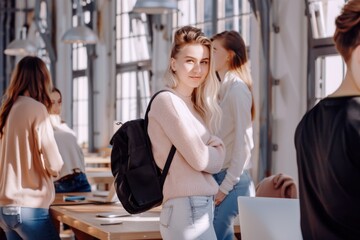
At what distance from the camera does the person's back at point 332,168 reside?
2.21 meters

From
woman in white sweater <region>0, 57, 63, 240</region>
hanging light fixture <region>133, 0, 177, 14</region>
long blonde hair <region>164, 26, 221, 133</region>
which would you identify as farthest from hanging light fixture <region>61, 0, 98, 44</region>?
long blonde hair <region>164, 26, 221, 133</region>

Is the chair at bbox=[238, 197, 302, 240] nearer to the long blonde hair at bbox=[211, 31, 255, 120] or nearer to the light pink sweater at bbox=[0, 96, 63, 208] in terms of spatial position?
the long blonde hair at bbox=[211, 31, 255, 120]

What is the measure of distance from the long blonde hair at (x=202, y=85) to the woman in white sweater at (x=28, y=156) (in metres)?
1.17

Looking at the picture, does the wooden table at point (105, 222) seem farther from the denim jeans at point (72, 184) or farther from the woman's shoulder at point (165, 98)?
the denim jeans at point (72, 184)

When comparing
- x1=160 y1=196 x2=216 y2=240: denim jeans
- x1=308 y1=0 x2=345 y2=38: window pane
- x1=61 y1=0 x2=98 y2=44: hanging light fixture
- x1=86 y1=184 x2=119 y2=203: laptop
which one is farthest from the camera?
x1=61 y1=0 x2=98 y2=44: hanging light fixture

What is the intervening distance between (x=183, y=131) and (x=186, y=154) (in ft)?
0.29

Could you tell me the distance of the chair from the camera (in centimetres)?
324

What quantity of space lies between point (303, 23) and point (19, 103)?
3532 millimetres

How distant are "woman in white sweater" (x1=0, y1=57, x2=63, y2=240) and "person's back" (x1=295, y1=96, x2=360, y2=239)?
248 centimetres

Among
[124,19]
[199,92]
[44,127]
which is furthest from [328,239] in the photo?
[124,19]

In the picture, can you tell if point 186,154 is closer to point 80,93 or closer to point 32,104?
point 32,104

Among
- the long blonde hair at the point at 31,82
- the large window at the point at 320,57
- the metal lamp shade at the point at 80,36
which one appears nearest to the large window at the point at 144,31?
the metal lamp shade at the point at 80,36

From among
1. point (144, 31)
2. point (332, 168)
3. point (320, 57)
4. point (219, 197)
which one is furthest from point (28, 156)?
point (144, 31)

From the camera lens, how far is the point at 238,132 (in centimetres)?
436
